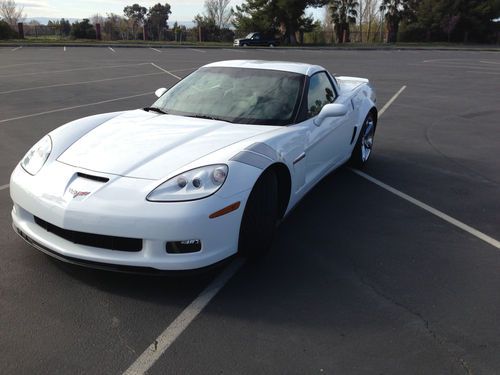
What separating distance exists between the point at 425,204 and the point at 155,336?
3348mm

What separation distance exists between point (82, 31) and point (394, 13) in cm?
3172

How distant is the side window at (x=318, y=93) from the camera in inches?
182

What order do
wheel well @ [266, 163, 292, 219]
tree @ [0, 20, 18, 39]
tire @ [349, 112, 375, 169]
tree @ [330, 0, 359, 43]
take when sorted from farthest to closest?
tree @ [330, 0, 359, 43] → tree @ [0, 20, 18, 39] → tire @ [349, 112, 375, 169] → wheel well @ [266, 163, 292, 219]

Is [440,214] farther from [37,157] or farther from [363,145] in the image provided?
[37,157]

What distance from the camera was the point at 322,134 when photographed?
4.64 m

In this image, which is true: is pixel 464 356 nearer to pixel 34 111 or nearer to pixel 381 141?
pixel 381 141

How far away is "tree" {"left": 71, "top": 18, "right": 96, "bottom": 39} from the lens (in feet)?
154

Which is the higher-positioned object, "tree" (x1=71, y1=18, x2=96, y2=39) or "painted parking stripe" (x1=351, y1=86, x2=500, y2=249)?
"tree" (x1=71, y1=18, x2=96, y2=39)

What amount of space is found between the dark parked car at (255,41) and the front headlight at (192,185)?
3798cm

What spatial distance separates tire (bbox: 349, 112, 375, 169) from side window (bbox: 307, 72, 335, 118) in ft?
2.98

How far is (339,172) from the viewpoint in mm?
6164

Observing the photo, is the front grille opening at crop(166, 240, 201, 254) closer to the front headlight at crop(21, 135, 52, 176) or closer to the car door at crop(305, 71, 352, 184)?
the front headlight at crop(21, 135, 52, 176)

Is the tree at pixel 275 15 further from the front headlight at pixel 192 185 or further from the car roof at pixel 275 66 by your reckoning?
the front headlight at pixel 192 185

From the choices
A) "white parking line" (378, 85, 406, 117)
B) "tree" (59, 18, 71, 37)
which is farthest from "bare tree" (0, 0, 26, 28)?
"white parking line" (378, 85, 406, 117)
